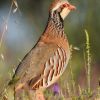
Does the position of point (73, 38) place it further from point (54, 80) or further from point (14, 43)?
point (54, 80)

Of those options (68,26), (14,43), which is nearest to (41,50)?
(14,43)

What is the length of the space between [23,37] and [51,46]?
13.8 meters

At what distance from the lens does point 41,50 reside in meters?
7.96

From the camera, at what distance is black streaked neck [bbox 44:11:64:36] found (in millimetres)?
8452

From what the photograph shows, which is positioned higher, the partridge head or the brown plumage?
the partridge head

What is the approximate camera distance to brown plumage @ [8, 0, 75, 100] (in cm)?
767

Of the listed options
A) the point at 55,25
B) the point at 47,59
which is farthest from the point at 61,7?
the point at 47,59

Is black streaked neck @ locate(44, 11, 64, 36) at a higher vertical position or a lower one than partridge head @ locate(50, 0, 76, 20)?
lower

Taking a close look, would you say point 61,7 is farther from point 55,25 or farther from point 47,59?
point 47,59

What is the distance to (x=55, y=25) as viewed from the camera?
8570 millimetres

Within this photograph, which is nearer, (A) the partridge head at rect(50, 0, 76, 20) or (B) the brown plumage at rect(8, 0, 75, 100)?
(B) the brown plumage at rect(8, 0, 75, 100)

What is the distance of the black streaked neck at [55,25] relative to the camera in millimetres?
8452

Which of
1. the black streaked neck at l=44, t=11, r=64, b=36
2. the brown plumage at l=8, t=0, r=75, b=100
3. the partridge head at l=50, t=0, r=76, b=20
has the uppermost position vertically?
the partridge head at l=50, t=0, r=76, b=20

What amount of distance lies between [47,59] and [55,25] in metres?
0.74
